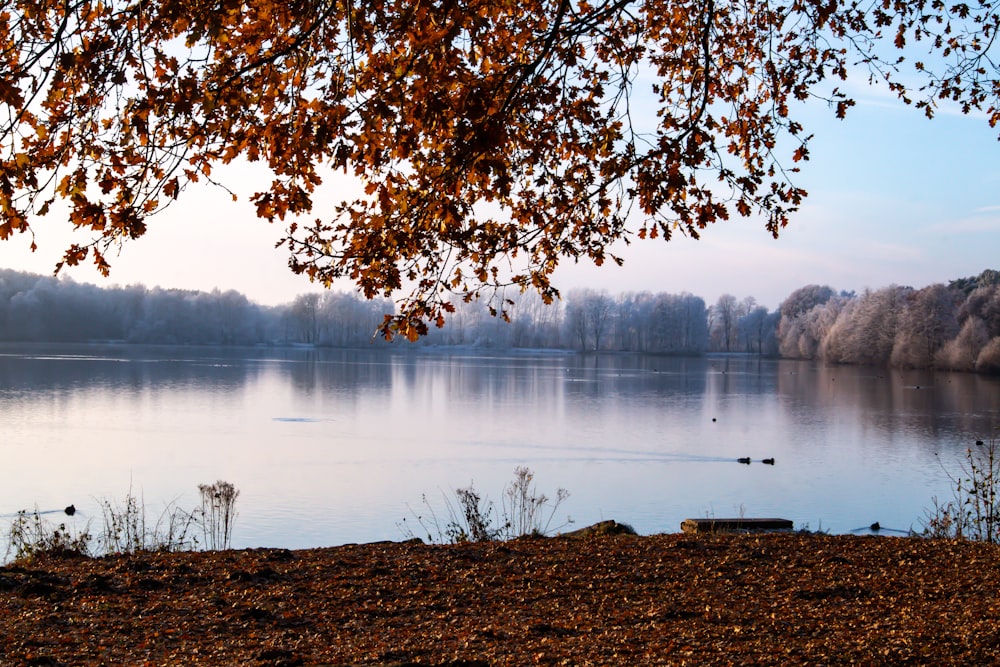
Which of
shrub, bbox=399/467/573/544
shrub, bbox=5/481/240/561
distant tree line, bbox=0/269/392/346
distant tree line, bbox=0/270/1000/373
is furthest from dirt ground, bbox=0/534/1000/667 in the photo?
distant tree line, bbox=0/269/392/346

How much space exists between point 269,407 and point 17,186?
2642 centimetres

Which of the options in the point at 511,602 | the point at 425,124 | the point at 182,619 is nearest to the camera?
the point at 425,124

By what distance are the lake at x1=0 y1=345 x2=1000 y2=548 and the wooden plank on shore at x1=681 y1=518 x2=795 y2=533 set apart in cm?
190

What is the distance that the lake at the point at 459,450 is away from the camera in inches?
582

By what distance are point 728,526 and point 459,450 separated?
11683 mm

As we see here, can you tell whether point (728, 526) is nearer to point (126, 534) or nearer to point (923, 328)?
point (126, 534)

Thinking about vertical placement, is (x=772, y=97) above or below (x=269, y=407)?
above

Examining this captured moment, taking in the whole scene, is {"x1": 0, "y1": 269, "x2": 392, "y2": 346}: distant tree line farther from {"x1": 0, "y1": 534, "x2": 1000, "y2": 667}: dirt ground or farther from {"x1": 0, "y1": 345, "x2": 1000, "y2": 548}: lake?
{"x1": 0, "y1": 534, "x2": 1000, "y2": 667}: dirt ground

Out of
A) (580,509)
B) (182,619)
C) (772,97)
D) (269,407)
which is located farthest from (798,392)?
(182,619)

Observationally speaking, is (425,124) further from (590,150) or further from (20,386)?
(20,386)

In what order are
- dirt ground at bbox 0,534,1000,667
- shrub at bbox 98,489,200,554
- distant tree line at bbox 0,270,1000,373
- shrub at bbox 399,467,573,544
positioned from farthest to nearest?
A: 1. distant tree line at bbox 0,270,1000,373
2. shrub at bbox 399,467,573,544
3. shrub at bbox 98,489,200,554
4. dirt ground at bbox 0,534,1000,667

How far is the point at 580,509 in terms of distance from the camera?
14859 millimetres

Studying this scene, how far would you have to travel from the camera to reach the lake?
48.5 feet

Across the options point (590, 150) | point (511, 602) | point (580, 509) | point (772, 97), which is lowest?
point (580, 509)
